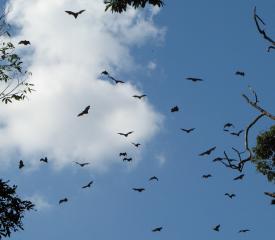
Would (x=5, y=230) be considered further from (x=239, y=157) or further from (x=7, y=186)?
(x=239, y=157)

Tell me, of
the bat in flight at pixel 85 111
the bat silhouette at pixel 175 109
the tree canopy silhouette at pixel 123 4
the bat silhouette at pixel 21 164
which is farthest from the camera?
the bat silhouette at pixel 175 109

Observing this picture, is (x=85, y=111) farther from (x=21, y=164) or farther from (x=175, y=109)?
(x=175, y=109)

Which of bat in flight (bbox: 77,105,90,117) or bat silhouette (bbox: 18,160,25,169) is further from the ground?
bat in flight (bbox: 77,105,90,117)

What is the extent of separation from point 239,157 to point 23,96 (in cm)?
1548

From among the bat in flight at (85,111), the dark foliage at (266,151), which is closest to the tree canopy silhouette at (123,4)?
the bat in flight at (85,111)

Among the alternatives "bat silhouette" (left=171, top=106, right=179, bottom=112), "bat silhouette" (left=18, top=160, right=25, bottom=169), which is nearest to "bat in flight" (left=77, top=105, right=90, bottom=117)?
"bat silhouette" (left=18, top=160, right=25, bottom=169)

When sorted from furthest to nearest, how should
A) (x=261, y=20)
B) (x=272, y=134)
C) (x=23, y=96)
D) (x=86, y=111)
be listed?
(x=272, y=134), (x=23, y=96), (x=86, y=111), (x=261, y=20)

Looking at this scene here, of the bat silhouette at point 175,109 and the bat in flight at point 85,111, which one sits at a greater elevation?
the bat silhouette at point 175,109

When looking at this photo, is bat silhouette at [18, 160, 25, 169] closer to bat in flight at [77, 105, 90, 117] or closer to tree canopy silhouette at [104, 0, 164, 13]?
bat in flight at [77, 105, 90, 117]

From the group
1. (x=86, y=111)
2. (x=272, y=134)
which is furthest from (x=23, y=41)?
(x=272, y=134)

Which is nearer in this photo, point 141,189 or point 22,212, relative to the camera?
point 22,212

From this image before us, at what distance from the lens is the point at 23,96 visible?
22656 mm

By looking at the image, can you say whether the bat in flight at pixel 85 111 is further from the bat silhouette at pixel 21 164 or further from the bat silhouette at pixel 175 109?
the bat silhouette at pixel 175 109

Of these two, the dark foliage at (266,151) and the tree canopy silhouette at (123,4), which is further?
the dark foliage at (266,151)
